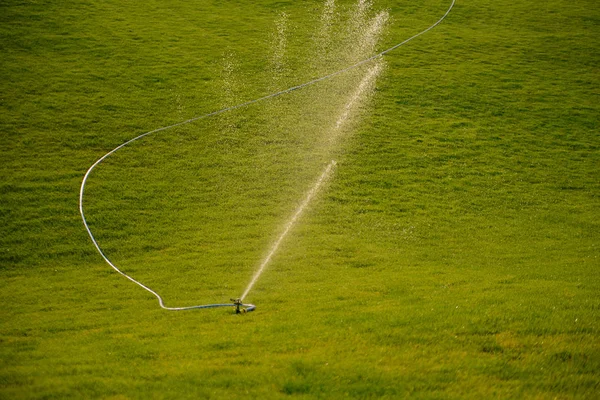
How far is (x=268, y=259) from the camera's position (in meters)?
10.3

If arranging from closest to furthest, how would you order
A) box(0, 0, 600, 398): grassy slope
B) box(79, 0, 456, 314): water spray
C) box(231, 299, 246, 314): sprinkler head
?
box(0, 0, 600, 398): grassy slope → box(231, 299, 246, 314): sprinkler head → box(79, 0, 456, 314): water spray

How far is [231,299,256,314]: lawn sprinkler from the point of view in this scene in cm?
783

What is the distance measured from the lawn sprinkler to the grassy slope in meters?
0.24

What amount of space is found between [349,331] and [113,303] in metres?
4.38

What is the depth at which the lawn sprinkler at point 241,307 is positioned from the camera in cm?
783

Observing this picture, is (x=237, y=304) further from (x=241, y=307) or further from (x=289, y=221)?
(x=289, y=221)

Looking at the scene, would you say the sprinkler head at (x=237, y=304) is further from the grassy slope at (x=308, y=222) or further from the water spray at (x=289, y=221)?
the grassy slope at (x=308, y=222)

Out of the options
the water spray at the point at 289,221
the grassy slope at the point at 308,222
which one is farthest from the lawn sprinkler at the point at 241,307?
the grassy slope at the point at 308,222

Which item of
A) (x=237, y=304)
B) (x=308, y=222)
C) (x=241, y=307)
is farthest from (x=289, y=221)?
→ (x=237, y=304)

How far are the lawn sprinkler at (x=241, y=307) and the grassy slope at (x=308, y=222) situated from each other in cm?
24

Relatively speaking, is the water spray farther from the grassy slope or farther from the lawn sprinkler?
the grassy slope

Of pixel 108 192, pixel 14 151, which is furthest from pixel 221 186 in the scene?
pixel 14 151

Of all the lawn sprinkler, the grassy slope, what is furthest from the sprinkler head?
the grassy slope

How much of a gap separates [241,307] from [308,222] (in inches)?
167
